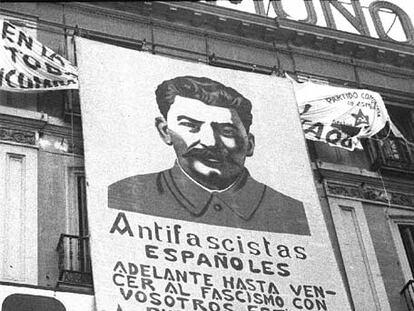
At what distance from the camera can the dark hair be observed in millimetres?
21672

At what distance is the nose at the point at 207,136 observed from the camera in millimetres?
21078

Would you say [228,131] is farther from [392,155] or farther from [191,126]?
[392,155]

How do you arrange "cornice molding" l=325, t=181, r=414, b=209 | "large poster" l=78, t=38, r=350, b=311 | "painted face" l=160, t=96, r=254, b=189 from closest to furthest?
"large poster" l=78, t=38, r=350, b=311
"painted face" l=160, t=96, r=254, b=189
"cornice molding" l=325, t=181, r=414, b=209

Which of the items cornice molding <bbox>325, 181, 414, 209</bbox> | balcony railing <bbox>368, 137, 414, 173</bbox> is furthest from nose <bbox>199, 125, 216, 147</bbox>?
balcony railing <bbox>368, 137, 414, 173</bbox>

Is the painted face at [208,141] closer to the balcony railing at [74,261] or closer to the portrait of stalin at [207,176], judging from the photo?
the portrait of stalin at [207,176]

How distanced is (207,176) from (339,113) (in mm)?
4517

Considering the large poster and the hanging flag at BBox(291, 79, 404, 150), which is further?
the hanging flag at BBox(291, 79, 404, 150)

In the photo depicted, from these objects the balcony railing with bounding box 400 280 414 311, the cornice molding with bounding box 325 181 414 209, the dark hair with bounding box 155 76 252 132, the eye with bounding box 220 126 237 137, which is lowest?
the balcony railing with bounding box 400 280 414 311

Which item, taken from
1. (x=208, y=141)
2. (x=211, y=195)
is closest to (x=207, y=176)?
(x=211, y=195)

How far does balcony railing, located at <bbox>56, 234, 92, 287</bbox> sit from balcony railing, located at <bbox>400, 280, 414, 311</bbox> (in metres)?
6.74

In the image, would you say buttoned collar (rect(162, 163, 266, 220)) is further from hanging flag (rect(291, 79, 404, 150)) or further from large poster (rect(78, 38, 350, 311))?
hanging flag (rect(291, 79, 404, 150))

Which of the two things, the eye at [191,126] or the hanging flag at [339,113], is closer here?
the eye at [191,126]

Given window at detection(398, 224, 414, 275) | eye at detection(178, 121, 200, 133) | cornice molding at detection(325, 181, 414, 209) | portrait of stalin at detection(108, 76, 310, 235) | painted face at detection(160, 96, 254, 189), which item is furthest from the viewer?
cornice molding at detection(325, 181, 414, 209)

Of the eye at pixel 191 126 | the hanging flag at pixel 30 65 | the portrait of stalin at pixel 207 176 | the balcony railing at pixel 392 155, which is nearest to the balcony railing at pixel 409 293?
the portrait of stalin at pixel 207 176
